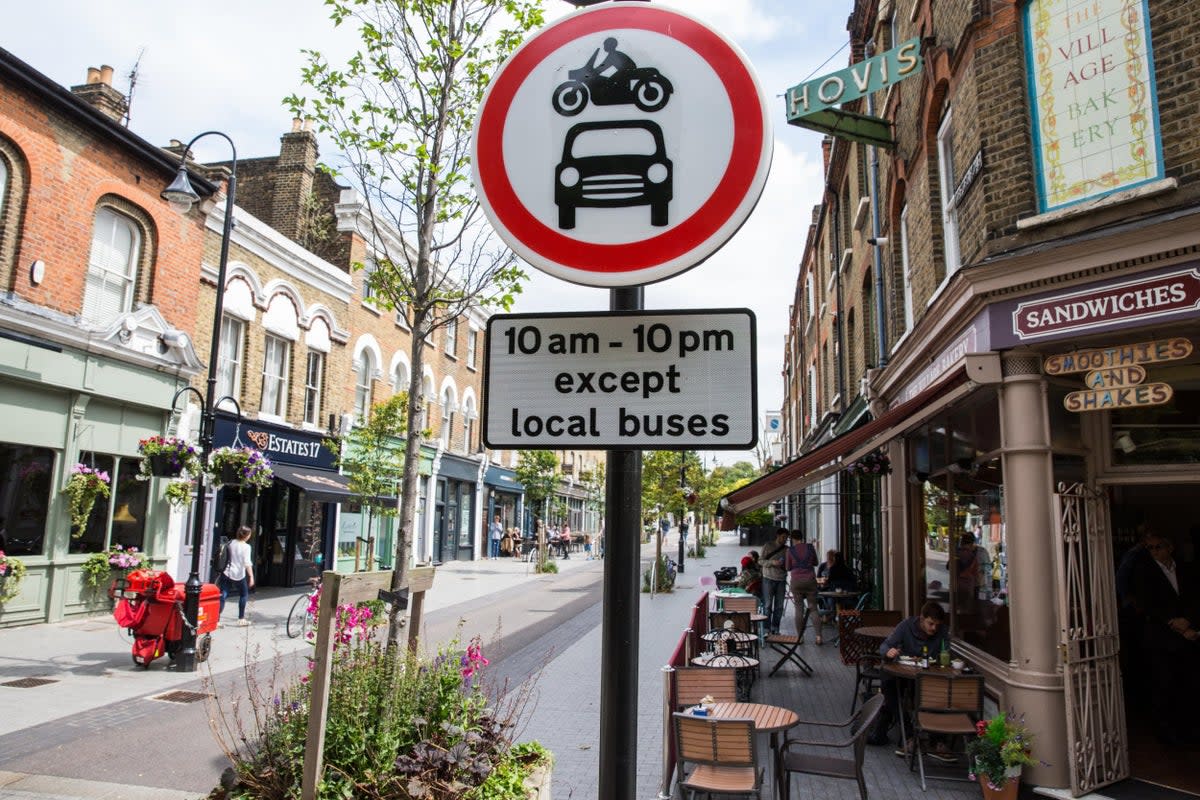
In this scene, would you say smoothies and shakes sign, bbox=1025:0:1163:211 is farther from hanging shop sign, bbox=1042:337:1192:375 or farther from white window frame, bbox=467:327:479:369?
white window frame, bbox=467:327:479:369

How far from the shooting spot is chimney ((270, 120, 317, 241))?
23.4 meters

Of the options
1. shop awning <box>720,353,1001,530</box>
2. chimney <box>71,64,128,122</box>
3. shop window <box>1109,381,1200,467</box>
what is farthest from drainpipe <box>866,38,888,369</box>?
chimney <box>71,64,128,122</box>

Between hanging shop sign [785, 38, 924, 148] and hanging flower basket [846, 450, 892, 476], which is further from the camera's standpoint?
hanging flower basket [846, 450, 892, 476]

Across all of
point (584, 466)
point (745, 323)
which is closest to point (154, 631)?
point (745, 323)

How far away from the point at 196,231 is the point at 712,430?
18139 mm

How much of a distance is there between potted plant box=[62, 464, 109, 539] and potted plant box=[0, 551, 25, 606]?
4.45 feet

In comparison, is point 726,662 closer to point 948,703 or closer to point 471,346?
point 948,703

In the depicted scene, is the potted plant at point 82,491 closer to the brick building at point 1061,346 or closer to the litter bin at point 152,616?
the litter bin at point 152,616

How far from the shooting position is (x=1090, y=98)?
6891 mm

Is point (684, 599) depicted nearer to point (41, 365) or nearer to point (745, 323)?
point (41, 365)

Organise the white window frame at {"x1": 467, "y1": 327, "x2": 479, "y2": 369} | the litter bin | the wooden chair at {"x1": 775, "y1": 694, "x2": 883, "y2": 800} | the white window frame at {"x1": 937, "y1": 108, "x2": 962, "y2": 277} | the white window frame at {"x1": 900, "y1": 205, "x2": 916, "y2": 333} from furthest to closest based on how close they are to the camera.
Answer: the white window frame at {"x1": 467, "y1": 327, "x2": 479, "y2": 369}
the white window frame at {"x1": 900, "y1": 205, "x2": 916, "y2": 333}
the litter bin
the white window frame at {"x1": 937, "y1": 108, "x2": 962, "y2": 277}
the wooden chair at {"x1": 775, "y1": 694, "x2": 883, "y2": 800}

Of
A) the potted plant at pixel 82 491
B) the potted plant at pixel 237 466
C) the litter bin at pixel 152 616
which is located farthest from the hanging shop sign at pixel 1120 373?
the potted plant at pixel 82 491

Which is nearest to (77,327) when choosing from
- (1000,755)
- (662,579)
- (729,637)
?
(729,637)

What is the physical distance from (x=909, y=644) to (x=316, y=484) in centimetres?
1527
